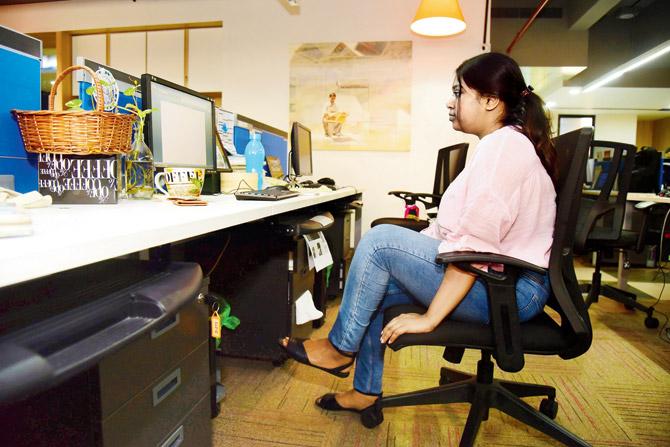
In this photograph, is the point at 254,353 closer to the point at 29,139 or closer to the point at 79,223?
the point at 29,139

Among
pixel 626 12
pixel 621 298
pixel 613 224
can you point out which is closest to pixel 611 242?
pixel 613 224

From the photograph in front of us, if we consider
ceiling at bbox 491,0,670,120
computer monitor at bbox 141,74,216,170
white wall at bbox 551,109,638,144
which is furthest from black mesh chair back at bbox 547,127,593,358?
white wall at bbox 551,109,638,144

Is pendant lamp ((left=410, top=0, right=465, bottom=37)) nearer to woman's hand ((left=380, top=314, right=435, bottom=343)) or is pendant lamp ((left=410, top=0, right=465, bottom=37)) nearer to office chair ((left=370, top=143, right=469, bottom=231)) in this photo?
office chair ((left=370, top=143, right=469, bottom=231))

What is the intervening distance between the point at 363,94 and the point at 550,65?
3.00 m

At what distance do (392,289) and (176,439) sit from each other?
0.65m

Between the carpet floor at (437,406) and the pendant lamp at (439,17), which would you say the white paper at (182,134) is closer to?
the carpet floor at (437,406)

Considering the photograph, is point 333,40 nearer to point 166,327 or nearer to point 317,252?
point 317,252

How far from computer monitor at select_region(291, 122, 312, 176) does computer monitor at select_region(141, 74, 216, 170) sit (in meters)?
0.83

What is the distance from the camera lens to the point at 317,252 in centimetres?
192

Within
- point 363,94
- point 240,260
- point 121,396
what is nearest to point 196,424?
point 121,396

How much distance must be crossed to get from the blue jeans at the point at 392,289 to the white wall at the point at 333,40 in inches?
103

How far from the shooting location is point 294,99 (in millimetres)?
3861

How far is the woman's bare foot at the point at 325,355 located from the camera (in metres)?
1.32

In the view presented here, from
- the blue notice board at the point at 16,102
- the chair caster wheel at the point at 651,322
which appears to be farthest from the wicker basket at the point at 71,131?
the chair caster wheel at the point at 651,322
